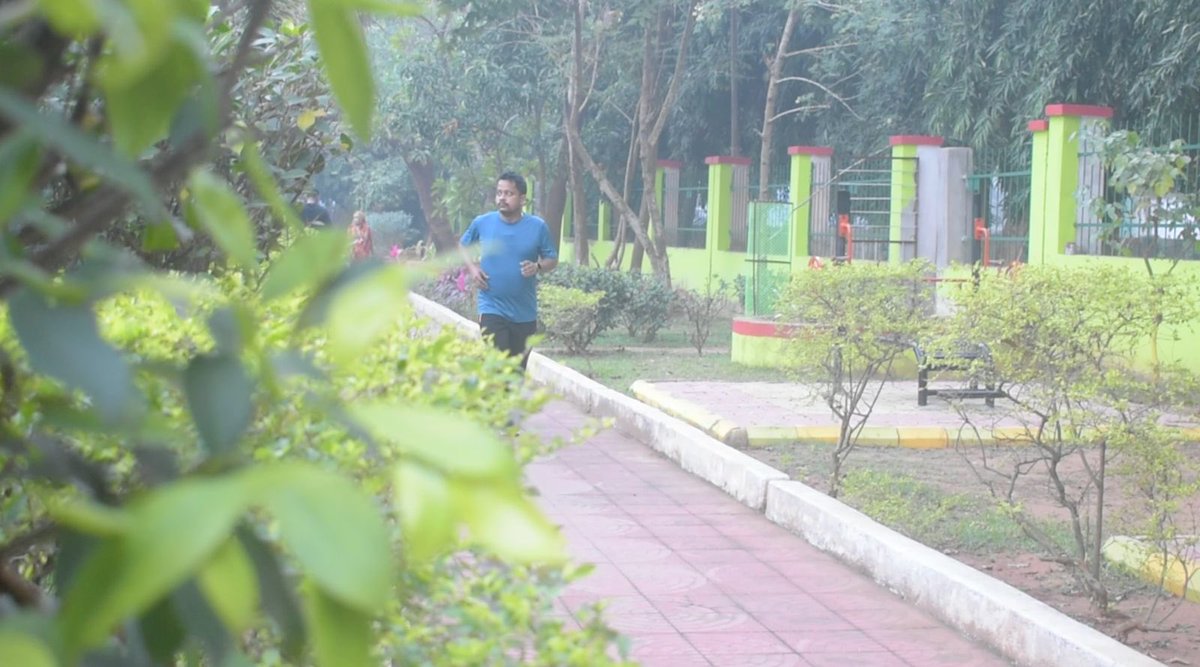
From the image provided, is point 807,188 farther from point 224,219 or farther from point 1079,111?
point 224,219

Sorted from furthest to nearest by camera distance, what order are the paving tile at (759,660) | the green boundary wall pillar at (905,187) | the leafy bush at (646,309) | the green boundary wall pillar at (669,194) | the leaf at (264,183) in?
the green boundary wall pillar at (669,194) < the leafy bush at (646,309) < the green boundary wall pillar at (905,187) < the paving tile at (759,660) < the leaf at (264,183)

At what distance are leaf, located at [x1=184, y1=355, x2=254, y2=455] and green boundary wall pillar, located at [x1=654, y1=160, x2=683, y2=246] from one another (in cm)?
2594

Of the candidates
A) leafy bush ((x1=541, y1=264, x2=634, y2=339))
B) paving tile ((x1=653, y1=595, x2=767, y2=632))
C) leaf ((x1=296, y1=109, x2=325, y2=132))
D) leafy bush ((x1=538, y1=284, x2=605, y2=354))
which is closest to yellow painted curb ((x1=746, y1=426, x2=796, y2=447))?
paving tile ((x1=653, y1=595, x2=767, y2=632))

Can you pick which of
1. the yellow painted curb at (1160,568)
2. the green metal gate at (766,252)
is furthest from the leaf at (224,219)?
the green metal gate at (766,252)

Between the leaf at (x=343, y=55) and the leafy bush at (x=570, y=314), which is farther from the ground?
the leaf at (x=343, y=55)

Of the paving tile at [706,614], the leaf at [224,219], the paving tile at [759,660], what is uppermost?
the leaf at [224,219]

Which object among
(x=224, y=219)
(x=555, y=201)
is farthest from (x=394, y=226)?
(x=224, y=219)

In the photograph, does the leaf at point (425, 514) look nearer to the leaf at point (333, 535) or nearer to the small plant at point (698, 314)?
the leaf at point (333, 535)

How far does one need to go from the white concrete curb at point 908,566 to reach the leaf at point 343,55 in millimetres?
3735

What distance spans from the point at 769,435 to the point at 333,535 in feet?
31.9

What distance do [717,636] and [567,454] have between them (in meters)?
4.51

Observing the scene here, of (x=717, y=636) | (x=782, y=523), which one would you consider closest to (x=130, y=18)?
(x=717, y=636)

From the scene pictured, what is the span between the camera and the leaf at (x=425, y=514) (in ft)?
2.28

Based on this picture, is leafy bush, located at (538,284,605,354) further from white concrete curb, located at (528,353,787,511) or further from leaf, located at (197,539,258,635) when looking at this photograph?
leaf, located at (197,539,258,635)
